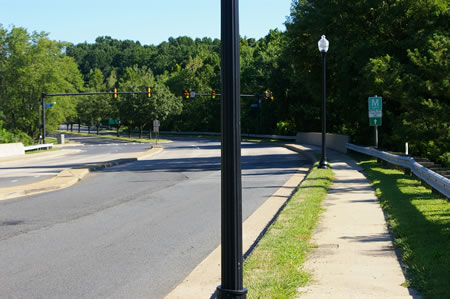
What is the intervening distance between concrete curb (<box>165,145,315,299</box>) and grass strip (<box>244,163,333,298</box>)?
0.31m

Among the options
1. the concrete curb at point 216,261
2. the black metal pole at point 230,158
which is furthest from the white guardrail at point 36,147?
the black metal pole at point 230,158

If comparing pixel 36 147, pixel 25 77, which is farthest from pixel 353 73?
pixel 25 77

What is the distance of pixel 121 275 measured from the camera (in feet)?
23.1

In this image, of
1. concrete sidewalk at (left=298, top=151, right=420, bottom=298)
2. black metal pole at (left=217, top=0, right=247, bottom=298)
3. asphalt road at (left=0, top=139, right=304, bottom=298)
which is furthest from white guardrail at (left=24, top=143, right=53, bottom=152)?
black metal pole at (left=217, top=0, right=247, bottom=298)

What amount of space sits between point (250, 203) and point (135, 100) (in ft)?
252

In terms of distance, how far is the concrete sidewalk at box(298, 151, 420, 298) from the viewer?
18.5 feet

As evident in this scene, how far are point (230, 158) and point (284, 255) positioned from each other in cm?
286

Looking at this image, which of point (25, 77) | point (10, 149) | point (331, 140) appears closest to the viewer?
point (331, 140)

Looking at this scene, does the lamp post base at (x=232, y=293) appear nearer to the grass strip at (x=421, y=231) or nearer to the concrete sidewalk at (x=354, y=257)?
the concrete sidewalk at (x=354, y=257)

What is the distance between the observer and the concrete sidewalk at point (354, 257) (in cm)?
565

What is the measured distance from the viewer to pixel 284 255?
714 centimetres

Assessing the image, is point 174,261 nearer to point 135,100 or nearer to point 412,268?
point 412,268

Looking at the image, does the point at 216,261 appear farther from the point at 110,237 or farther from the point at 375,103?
the point at 375,103

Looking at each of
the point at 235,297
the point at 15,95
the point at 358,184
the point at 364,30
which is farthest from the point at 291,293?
the point at 15,95
